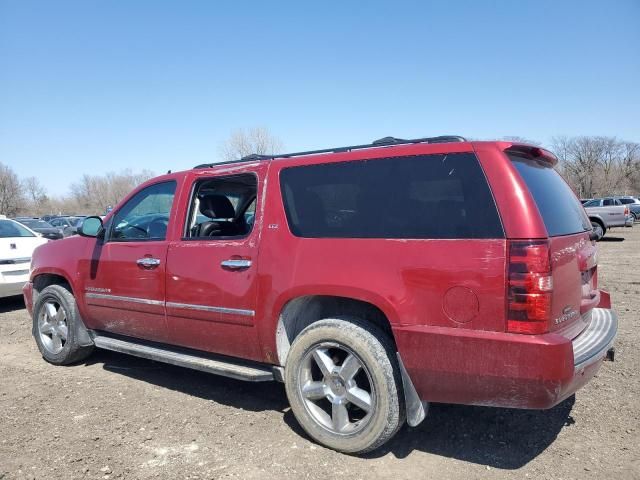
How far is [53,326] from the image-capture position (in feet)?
16.6

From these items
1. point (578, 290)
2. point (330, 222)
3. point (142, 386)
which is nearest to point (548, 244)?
point (578, 290)

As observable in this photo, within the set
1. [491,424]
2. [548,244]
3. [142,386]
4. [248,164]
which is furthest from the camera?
[142,386]

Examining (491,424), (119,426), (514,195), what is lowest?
(491,424)

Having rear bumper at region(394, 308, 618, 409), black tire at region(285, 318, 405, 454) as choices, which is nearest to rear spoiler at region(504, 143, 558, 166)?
rear bumper at region(394, 308, 618, 409)

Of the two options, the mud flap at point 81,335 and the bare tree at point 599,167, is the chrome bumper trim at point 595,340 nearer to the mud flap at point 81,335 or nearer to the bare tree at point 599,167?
the mud flap at point 81,335

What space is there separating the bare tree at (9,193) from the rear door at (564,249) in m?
94.5

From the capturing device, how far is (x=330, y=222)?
10.7 ft

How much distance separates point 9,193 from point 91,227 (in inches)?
3742

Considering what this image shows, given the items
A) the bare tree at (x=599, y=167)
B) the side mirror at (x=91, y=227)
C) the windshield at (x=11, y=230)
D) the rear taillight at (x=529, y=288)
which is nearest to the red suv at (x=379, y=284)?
the rear taillight at (x=529, y=288)

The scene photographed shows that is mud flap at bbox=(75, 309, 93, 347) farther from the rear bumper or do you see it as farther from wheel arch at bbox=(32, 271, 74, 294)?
the rear bumper

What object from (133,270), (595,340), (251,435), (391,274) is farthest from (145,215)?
(595,340)

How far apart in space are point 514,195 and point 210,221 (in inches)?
108

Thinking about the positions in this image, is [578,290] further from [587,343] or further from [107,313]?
[107,313]

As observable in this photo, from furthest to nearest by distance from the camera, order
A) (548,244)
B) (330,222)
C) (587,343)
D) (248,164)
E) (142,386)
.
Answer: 1. (142,386)
2. (248,164)
3. (330,222)
4. (587,343)
5. (548,244)
